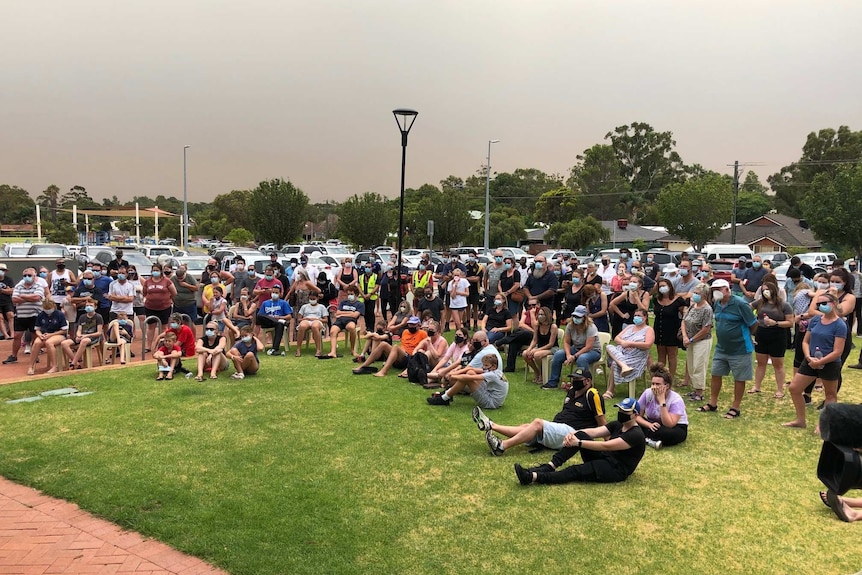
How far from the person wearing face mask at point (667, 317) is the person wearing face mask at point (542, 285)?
3072 mm

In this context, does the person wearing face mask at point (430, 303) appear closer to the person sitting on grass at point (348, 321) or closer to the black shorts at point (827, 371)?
the person sitting on grass at point (348, 321)

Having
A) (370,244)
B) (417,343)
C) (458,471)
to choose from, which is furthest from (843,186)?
(458,471)

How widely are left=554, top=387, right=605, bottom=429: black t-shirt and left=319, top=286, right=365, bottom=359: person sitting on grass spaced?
5663 mm

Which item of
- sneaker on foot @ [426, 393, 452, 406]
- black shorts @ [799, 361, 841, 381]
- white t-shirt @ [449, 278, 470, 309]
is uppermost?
white t-shirt @ [449, 278, 470, 309]

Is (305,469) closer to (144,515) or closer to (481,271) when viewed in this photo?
(144,515)

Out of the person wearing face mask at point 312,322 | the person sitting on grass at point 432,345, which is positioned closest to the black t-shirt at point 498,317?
the person sitting on grass at point 432,345

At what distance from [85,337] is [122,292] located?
132 cm

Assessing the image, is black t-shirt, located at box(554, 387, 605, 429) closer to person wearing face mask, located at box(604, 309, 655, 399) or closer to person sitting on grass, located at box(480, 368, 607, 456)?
person sitting on grass, located at box(480, 368, 607, 456)

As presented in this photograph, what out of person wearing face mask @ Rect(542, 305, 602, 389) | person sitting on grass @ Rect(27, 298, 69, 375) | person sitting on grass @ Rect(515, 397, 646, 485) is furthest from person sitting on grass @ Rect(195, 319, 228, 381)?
Result: person sitting on grass @ Rect(515, 397, 646, 485)

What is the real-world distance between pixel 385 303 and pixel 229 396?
6.77 m

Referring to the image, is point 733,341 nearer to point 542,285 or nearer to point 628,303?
point 628,303

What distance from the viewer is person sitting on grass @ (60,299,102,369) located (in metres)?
10.6

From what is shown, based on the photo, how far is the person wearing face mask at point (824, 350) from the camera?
22.9 ft

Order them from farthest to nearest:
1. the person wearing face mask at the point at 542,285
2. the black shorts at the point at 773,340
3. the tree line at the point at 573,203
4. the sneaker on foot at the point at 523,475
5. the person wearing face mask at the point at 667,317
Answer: the tree line at the point at 573,203
the person wearing face mask at the point at 542,285
the person wearing face mask at the point at 667,317
the black shorts at the point at 773,340
the sneaker on foot at the point at 523,475
